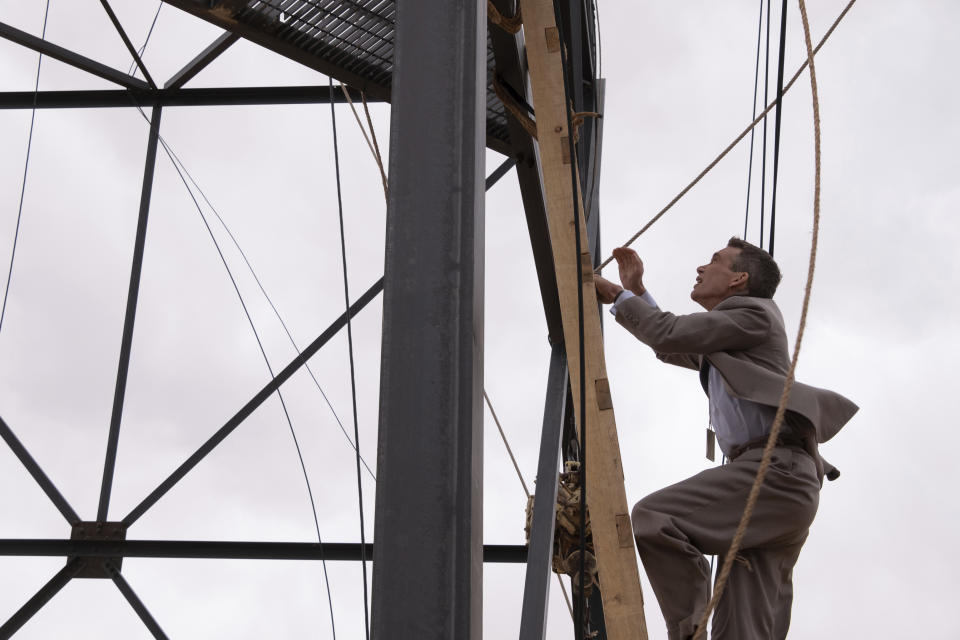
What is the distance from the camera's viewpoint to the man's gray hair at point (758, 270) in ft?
15.4

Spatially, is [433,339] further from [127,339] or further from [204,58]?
[204,58]

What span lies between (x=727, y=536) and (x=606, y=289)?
1138 mm

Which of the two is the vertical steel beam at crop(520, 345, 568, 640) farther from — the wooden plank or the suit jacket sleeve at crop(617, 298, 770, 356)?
the suit jacket sleeve at crop(617, 298, 770, 356)

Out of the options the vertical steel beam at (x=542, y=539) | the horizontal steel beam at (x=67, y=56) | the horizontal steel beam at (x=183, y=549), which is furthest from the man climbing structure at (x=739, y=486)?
the horizontal steel beam at (x=67, y=56)

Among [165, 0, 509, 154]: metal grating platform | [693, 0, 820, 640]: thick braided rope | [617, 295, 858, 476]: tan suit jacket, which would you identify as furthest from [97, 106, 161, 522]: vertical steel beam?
[693, 0, 820, 640]: thick braided rope

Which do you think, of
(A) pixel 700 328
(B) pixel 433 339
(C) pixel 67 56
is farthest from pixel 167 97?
(B) pixel 433 339

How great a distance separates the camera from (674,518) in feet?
13.6

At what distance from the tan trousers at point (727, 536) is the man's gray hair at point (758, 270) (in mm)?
759

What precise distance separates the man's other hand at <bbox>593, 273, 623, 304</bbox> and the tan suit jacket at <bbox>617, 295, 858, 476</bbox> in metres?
0.19

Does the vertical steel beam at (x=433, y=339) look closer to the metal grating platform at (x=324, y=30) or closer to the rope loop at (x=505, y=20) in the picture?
the rope loop at (x=505, y=20)

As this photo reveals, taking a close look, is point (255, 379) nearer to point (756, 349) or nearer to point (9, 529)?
point (9, 529)

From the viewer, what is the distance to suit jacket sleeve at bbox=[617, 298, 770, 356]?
428 cm

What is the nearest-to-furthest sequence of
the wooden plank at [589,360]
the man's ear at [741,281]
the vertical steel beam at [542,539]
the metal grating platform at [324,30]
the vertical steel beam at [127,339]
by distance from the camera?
the wooden plank at [589,360]
the man's ear at [741,281]
the vertical steel beam at [542,539]
the metal grating platform at [324,30]
the vertical steel beam at [127,339]

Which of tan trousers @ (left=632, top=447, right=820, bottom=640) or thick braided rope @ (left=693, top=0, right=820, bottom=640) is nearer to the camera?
thick braided rope @ (left=693, top=0, right=820, bottom=640)
